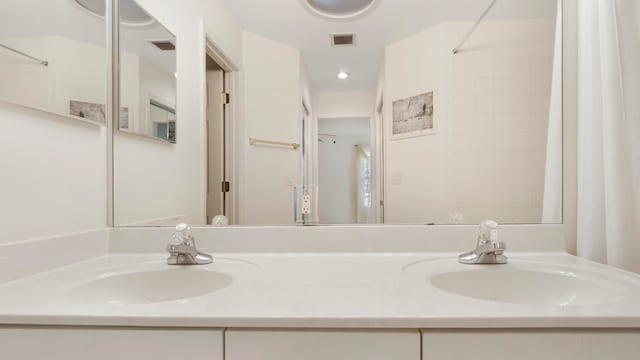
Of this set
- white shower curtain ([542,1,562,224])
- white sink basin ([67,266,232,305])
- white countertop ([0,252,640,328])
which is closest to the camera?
white countertop ([0,252,640,328])

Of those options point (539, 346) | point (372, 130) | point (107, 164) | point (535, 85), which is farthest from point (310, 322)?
point (535, 85)

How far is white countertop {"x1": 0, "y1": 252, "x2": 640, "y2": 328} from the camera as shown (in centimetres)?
55

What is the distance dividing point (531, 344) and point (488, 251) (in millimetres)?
427

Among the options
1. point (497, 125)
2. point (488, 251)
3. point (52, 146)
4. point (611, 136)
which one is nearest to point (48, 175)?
point (52, 146)

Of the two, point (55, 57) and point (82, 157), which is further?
point (82, 157)

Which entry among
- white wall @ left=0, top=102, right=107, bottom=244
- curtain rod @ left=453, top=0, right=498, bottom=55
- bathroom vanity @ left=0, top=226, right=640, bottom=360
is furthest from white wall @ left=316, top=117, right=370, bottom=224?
white wall @ left=0, top=102, right=107, bottom=244

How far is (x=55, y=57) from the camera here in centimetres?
91

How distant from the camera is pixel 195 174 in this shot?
1.18 metres

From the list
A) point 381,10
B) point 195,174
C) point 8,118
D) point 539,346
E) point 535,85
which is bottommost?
point 539,346

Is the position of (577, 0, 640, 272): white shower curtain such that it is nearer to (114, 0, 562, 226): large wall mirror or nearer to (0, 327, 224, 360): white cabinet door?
(114, 0, 562, 226): large wall mirror

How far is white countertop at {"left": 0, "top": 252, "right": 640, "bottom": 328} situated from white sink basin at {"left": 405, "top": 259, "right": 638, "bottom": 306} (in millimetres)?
28

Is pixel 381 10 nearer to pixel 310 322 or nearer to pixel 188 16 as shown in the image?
pixel 188 16

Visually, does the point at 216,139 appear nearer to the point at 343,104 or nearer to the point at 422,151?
the point at 343,104

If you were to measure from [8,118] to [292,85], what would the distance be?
2.68ft
